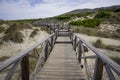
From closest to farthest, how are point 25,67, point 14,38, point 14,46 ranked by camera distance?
point 25,67 → point 14,46 → point 14,38

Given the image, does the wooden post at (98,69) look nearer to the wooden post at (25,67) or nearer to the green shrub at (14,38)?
the wooden post at (25,67)

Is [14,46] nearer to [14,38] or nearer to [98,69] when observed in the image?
[14,38]

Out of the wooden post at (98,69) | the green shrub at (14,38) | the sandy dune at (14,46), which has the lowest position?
the sandy dune at (14,46)

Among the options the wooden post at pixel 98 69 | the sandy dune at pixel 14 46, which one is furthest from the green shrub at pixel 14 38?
the wooden post at pixel 98 69

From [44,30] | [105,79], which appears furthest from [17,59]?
[44,30]

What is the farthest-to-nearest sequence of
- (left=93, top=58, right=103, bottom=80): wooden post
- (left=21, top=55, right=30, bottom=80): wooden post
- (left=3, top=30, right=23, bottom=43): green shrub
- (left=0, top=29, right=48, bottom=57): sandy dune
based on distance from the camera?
(left=3, top=30, right=23, bottom=43): green shrub < (left=0, top=29, right=48, bottom=57): sandy dune < (left=21, top=55, right=30, bottom=80): wooden post < (left=93, top=58, right=103, bottom=80): wooden post

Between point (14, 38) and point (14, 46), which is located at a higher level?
point (14, 38)

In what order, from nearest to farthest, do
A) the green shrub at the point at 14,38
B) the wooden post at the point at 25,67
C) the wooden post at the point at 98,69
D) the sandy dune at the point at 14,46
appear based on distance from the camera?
the wooden post at the point at 98,69 < the wooden post at the point at 25,67 < the sandy dune at the point at 14,46 < the green shrub at the point at 14,38

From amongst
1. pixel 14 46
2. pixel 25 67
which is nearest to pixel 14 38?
pixel 14 46

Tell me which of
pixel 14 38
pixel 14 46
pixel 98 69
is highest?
pixel 98 69

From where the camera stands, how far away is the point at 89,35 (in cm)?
2384

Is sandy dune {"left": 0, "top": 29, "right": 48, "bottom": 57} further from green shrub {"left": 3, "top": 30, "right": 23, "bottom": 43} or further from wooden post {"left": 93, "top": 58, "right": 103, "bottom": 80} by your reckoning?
wooden post {"left": 93, "top": 58, "right": 103, "bottom": 80}

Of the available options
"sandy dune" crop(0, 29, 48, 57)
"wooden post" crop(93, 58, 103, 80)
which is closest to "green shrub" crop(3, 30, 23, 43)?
"sandy dune" crop(0, 29, 48, 57)

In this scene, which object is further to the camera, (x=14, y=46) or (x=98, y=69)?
(x=14, y=46)
